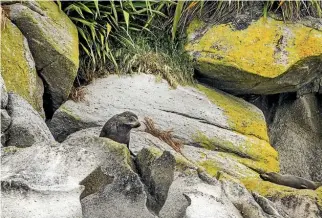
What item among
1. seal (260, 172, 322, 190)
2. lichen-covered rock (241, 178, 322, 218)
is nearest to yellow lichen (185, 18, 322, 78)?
seal (260, 172, 322, 190)

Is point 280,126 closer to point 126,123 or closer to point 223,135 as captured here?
point 223,135

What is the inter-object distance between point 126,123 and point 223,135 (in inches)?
63.3

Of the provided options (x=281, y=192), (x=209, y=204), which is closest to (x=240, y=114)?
(x=281, y=192)

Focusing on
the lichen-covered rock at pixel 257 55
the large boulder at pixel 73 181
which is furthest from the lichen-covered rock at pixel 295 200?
the lichen-covered rock at pixel 257 55

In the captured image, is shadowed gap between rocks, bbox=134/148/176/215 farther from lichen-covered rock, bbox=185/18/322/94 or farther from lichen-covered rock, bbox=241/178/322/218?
lichen-covered rock, bbox=185/18/322/94

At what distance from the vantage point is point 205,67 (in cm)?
748

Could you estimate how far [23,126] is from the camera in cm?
443

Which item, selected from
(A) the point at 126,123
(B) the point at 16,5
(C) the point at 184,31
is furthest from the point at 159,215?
(C) the point at 184,31

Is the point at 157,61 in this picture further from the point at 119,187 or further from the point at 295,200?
the point at 119,187

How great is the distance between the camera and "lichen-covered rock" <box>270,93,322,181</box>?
7941 millimetres

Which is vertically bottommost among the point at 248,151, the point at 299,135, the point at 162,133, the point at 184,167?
the point at 299,135

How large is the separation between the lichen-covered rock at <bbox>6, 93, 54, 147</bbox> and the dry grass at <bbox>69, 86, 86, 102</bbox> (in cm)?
187

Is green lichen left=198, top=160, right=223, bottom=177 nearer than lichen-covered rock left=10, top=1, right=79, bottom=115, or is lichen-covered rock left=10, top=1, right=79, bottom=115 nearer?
lichen-covered rock left=10, top=1, right=79, bottom=115

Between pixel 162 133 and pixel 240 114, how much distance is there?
1.16 meters
